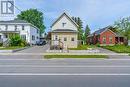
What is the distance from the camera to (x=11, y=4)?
50.4m

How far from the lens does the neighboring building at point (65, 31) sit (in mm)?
47000

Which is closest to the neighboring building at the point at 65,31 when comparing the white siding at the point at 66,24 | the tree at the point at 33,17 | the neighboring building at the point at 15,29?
the white siding at the point at 66,24

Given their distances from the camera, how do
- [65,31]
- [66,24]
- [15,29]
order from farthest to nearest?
[15,29]
[66,24]
[65,31]

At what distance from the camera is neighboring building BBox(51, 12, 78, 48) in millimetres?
47000

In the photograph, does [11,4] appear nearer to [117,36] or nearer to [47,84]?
[117,36]

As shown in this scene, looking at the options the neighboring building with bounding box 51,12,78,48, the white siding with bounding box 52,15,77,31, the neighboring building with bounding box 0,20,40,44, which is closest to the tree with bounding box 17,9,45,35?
the neighboring building with bounding box 0,20,40,44

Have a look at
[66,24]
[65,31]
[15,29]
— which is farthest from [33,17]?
[65,31]

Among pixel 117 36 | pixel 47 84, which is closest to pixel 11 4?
pixel 117 36

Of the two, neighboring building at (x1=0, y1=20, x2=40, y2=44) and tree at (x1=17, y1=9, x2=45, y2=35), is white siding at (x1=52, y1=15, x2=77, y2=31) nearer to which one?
neighboring building at (x1=0, y1=20, x2=40, y2=44)

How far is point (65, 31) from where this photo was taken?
154 feet

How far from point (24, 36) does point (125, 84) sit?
5671 centimetres

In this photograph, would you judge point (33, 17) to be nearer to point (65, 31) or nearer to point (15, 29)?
point (15, 29)

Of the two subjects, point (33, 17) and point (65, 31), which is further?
point (33, 17)

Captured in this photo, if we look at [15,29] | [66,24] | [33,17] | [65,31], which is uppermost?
[33,17]
